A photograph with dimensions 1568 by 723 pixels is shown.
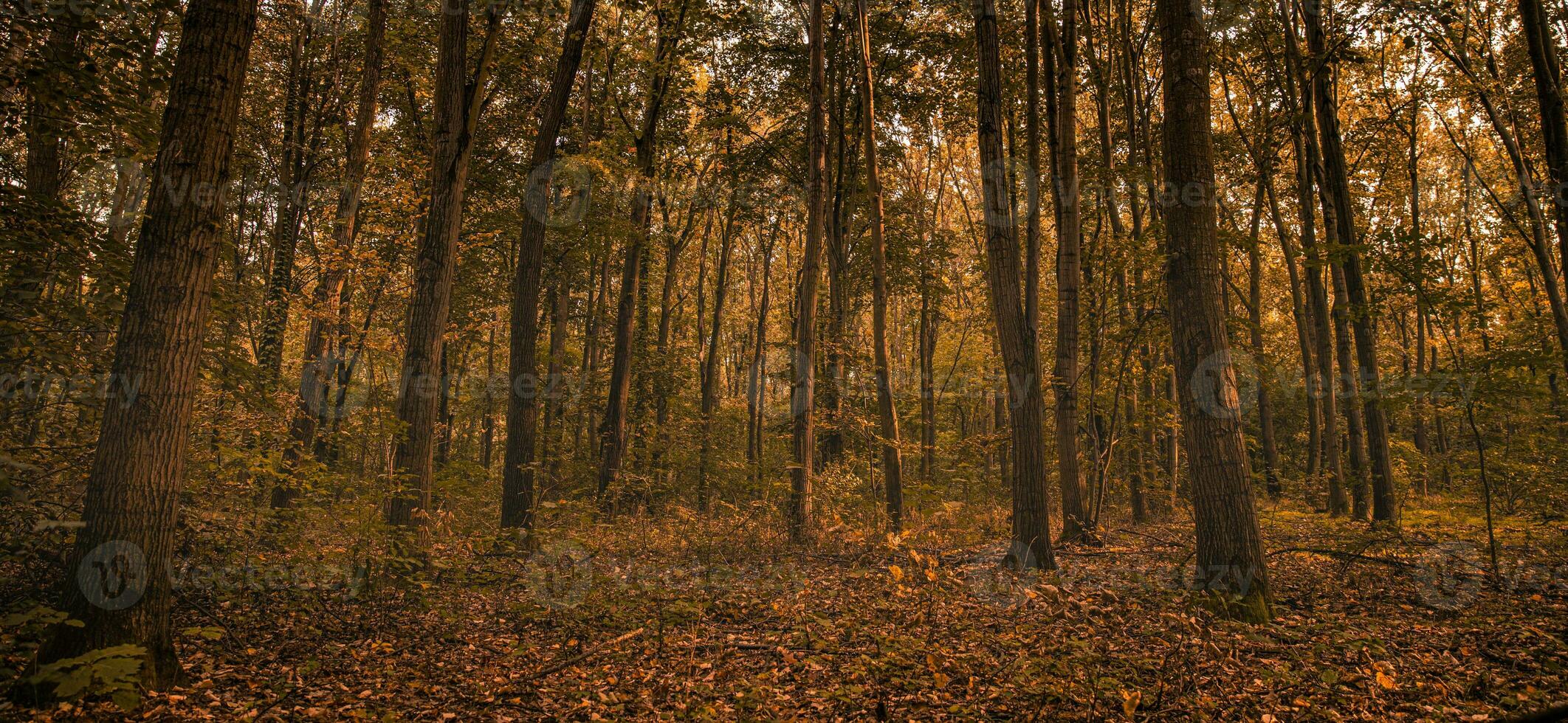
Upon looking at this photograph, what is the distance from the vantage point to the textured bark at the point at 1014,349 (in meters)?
7.98

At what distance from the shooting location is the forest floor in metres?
4.19

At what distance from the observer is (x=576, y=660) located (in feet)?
17.1

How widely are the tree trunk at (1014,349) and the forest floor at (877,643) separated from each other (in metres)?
0.53

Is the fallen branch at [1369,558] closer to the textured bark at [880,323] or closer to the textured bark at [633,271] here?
the textured bark at [880,323]

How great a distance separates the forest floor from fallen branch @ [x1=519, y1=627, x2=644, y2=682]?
27 mm

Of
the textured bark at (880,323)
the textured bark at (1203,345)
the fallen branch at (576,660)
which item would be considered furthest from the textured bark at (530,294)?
the textured bark at (1203,345)

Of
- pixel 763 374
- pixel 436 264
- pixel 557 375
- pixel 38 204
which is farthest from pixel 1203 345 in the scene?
pixel 557 375

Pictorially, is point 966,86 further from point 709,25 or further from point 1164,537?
point 1164,537

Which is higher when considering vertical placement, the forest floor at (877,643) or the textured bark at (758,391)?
the textured bark at (758,391)

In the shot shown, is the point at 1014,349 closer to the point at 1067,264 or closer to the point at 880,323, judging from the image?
the point at 1067,264

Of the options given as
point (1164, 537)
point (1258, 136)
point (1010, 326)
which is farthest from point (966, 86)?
point (1164, 537)

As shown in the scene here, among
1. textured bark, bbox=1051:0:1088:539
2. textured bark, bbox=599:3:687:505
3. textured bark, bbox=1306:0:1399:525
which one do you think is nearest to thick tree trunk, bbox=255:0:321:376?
textured bark, bbox=599:3:687:505

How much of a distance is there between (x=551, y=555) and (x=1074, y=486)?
7283mm

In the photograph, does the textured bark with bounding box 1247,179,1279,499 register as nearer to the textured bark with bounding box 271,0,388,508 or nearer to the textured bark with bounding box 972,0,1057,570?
the textured bark with bounding box 972,0,1057,570
